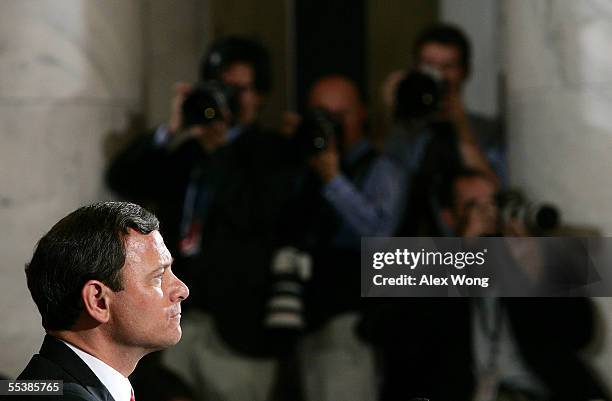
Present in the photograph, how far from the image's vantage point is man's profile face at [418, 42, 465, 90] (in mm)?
3746

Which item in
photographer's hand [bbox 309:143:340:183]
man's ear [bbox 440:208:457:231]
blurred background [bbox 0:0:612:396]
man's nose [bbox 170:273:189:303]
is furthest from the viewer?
photographer's hand [bbox 309:143:340:183]

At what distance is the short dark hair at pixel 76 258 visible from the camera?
1727mm

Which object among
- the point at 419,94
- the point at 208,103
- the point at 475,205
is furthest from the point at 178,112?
the point at 475,205

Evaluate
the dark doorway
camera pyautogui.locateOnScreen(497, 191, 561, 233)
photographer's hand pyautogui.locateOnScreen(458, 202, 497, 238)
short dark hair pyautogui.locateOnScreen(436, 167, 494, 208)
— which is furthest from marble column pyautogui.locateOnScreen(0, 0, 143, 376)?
the dark doorway

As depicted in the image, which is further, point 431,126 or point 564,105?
point 431,126

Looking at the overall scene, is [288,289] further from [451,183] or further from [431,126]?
[431,126]

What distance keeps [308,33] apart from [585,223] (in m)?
2.27

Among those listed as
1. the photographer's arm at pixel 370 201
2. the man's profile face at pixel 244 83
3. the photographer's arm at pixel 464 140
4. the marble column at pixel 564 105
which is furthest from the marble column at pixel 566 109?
the man's profile face at pixel 244 83

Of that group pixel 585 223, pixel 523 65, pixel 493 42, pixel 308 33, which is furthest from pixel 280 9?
pixel 585 223

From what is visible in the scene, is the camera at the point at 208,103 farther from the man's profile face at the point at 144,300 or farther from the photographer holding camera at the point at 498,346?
the man's profile face at the point at 144,300

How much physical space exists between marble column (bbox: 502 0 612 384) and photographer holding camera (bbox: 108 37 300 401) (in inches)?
31.2

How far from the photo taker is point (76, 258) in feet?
5.66

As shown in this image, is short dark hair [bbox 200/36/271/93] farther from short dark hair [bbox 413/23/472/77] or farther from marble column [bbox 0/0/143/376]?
short dark hair [bbox 413/23/472/77]

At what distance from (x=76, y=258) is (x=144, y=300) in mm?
138
